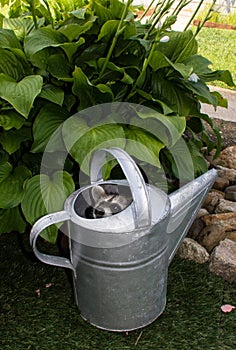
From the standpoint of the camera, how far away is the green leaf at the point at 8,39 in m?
2.16

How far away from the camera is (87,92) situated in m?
2.10

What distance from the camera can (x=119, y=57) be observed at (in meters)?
2.33

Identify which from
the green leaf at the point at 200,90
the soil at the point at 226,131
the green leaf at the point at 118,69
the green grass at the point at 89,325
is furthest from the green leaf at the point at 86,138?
the soil at the point at 226,131

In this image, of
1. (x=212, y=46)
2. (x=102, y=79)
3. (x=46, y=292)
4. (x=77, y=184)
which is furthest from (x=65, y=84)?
(x=212, y=46)

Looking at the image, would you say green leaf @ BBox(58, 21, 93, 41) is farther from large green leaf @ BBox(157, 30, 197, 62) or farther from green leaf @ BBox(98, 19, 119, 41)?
large green leaf @ BBox(157, 30, 197, 62)

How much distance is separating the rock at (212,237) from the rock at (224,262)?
0.33 ft

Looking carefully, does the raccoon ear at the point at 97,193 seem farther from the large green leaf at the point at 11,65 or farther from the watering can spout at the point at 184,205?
the large green leaf at the point at 11,65

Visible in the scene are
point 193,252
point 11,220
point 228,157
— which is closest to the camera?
point 11,220

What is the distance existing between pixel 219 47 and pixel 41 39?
163 inches

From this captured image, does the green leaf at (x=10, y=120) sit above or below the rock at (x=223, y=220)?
above

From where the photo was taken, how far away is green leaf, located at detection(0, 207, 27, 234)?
2.17 metres

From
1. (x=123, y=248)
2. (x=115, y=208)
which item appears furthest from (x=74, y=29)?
(x=123, y=248)

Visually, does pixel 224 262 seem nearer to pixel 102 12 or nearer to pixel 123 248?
pixel 123 248

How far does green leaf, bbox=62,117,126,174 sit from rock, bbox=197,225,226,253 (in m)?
0.65
